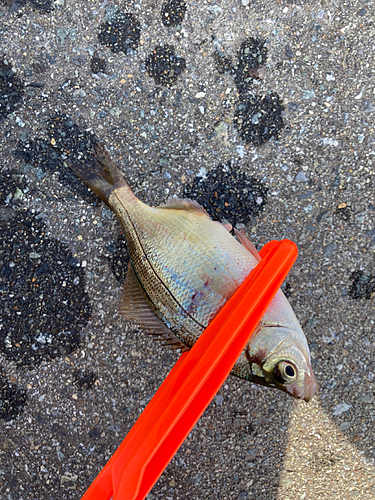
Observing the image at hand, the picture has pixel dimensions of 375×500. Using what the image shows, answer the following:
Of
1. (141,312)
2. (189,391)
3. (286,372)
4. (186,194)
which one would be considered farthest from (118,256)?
(286,372)

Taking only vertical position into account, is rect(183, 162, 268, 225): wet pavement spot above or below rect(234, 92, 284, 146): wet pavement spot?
below

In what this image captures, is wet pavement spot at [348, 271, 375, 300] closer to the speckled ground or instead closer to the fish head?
the speckled ground

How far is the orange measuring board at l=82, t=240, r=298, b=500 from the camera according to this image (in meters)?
Result: 1.31

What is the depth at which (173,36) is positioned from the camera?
92.7 inches

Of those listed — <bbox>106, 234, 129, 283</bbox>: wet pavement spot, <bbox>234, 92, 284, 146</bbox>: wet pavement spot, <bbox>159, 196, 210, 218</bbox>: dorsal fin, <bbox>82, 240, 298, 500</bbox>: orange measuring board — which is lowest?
<bbox>82, 240, 298, 500</bbox>: orange measuring board

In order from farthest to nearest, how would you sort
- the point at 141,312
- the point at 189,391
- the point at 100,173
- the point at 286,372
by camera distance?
1. the point at 100,173
2. the point at 141,312
3. the point at 286,372
4. the point at 189,391

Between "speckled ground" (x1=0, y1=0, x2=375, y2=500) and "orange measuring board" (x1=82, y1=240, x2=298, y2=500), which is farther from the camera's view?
"speckled ground" (x1=0, y1=0, x2=375, y2=500)

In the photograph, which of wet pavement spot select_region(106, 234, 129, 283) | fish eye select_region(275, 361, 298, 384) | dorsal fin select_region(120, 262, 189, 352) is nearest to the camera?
fish eye select_region(275, 361, 298, 384)

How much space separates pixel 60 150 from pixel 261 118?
145 centimetres

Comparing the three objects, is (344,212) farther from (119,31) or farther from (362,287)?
(119,31)

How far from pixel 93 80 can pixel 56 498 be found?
296cm

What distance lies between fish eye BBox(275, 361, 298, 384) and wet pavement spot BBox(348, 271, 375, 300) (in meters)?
1.01

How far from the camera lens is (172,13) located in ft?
7.73

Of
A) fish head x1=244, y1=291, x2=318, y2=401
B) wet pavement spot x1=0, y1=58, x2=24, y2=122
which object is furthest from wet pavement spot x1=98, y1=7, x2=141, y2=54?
fish head x1=244, y1=291, x2=318, y2=401
